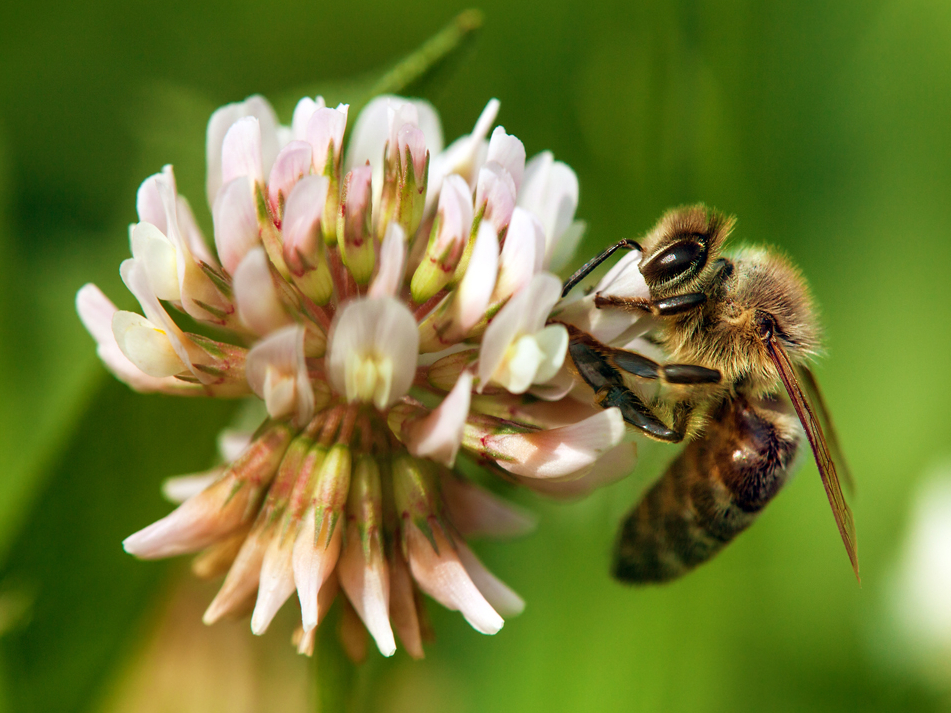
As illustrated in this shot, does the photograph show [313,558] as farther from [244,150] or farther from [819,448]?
[819,448]

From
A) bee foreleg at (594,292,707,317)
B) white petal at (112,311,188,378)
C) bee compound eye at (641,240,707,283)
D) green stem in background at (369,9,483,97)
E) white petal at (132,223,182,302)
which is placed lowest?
white petal at (112,311,188,378)

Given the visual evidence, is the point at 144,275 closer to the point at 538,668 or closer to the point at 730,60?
the point at 538,668

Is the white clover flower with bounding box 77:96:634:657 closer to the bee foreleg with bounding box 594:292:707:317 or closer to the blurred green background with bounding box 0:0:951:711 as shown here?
the bee foreleg with bounding box 594:292:707:317

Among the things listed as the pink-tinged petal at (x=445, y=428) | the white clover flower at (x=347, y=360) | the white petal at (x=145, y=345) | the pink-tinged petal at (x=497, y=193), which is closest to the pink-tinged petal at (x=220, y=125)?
the white clover flower at (x=347, y=360)

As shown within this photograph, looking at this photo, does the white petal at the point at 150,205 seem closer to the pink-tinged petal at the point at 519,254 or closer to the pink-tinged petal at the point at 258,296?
the pink-tinged petal at the point at 258,296

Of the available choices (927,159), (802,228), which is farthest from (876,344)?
(927,159)

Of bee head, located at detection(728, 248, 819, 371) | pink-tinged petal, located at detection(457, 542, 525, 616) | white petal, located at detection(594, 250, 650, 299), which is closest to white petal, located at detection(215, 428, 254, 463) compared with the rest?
pink-tinged petal, located at detection(457, 542, 525, 616)
